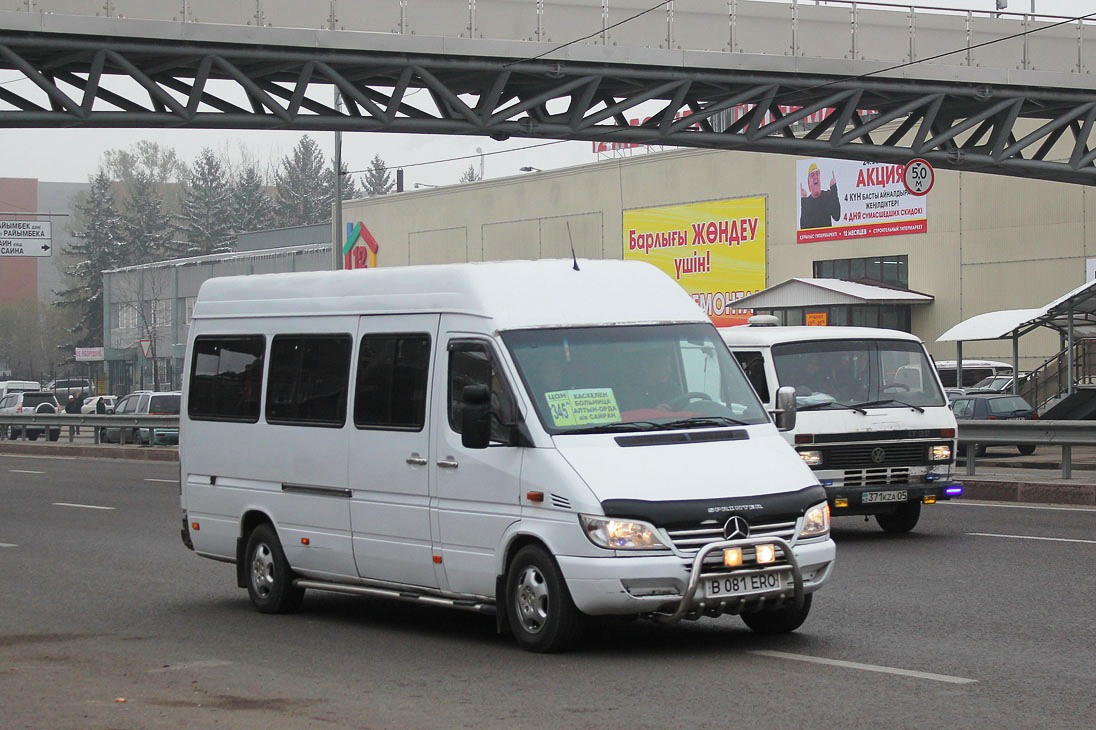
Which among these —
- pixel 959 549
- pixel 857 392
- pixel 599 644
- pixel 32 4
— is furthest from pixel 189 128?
pixel 599 644

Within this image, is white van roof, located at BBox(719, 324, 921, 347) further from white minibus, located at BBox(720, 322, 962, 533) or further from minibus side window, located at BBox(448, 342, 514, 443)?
minibus side window, located at BBox(448, 342, 514, 443)

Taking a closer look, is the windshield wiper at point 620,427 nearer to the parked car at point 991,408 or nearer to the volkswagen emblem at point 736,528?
the volkswagen emblem at point 736,528

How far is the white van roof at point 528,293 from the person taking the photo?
960cm

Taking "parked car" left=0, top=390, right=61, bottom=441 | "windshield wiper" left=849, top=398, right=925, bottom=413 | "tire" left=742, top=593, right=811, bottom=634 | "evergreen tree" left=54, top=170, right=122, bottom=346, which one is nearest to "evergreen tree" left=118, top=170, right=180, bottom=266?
"evergreen tree" left=54, top=170, right=122, bottom=346

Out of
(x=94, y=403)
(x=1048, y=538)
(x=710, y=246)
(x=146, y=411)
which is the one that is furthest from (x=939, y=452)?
(x=94, y=403)

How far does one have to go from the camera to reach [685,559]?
27.6ft

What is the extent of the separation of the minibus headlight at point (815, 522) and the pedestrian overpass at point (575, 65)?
21.5 meters

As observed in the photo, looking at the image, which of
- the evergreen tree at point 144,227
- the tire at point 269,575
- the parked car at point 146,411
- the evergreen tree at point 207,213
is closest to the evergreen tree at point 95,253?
the evergreen tree at point 144,227

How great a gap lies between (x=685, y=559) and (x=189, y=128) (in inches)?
932

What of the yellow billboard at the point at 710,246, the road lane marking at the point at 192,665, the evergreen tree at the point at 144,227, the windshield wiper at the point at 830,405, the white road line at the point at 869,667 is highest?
the evergreen tree at the point at 144,227

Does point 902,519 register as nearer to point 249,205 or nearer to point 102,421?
point 102,421

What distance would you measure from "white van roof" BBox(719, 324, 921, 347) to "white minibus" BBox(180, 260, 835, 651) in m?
5.01

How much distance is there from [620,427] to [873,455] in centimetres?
660

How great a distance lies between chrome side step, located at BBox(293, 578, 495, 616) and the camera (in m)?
9.41
